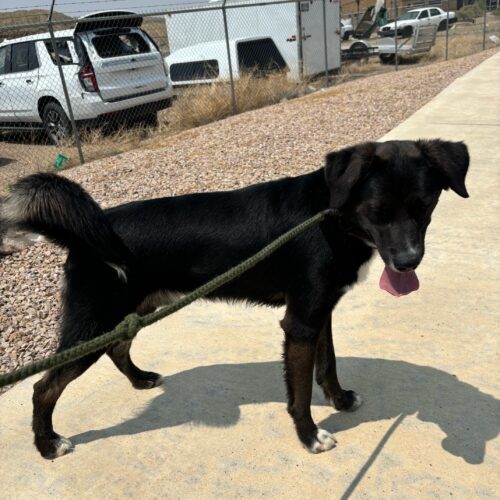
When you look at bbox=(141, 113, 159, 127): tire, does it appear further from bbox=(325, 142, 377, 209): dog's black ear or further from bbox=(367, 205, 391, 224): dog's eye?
bbox=(367, 205, 391, 224): dog's eye

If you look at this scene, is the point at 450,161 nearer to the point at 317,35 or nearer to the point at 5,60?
the point at 5,60

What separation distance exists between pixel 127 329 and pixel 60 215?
63 centimetres

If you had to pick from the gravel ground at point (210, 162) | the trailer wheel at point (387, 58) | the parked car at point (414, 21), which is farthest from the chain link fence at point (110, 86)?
the parked car at point (414, 21)

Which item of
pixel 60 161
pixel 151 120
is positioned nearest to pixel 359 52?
pixel 151 120

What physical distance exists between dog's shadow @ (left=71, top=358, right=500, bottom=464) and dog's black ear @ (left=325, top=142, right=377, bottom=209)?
1.17m

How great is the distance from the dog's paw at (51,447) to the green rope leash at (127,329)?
864mm

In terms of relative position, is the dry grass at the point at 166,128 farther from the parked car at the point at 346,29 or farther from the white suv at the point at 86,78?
the parked car at the point at 346,29

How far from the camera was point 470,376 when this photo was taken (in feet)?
9.24

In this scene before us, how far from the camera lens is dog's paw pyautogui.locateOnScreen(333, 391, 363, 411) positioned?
2693 mm

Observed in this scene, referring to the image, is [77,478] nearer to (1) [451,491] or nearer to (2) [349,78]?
(1) [451,491]

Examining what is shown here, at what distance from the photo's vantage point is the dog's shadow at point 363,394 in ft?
8.27

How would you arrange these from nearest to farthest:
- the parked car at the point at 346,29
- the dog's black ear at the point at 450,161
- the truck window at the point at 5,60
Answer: the dog's black ear at the point at 450,161
the truck window at the point at 5,60
the parked car at the point at 346,29

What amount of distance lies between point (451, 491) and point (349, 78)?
1593 cm

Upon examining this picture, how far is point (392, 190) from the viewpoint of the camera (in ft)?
7.13
